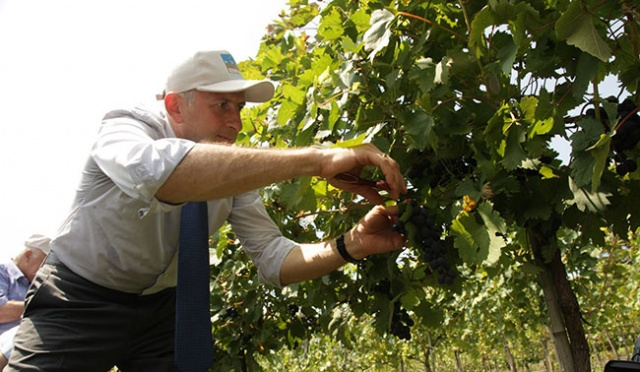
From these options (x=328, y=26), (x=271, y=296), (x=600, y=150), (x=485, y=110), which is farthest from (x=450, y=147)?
(x=271, y=296)

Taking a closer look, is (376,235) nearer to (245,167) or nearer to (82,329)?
(245,167)

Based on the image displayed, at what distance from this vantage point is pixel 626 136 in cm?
166

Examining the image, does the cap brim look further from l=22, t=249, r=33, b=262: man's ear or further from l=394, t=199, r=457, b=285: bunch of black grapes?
l=22, t=249, r=33, b=262: man's ear

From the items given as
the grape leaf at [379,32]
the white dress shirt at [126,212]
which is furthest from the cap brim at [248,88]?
the grape leaf at [379,32]

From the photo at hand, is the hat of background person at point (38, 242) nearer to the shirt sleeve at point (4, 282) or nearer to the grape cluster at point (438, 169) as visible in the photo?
the shirt sleeve at point (4, 282)

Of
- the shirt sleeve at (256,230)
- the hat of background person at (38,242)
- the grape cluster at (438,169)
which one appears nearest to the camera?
the grape cluster at (438,169)

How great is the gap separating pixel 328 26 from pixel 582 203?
1.29 meters

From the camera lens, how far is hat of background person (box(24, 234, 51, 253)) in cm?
375

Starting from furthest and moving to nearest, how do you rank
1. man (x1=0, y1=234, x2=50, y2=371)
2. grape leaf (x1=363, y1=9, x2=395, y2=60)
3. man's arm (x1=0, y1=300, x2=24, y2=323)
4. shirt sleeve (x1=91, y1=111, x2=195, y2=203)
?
man (x1=0, y1=234, x2=50, y2=371) < man's arm (x1=0, y1=300, x2=24, y2=323) < grape leaf (x1=363, y1=9, x2=395, y2=60) < shirt sleeve (x1=91, y1=111, x2=195, y2=203)

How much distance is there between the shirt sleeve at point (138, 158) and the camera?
1636mm

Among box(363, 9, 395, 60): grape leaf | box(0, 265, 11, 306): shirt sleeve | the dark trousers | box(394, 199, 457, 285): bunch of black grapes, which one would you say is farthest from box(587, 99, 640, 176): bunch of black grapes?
box(0, 265, 11, 306): shirt sleeve

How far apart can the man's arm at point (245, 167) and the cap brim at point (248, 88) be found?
2.19ft

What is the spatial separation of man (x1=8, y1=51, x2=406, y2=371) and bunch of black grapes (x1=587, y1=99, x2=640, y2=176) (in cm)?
68

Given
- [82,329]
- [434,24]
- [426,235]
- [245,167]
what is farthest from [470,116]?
[82,329]
